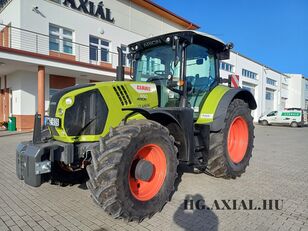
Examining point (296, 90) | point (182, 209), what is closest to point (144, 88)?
point (182, 209)

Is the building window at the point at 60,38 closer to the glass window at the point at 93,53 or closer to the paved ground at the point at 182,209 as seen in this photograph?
the glass window at the point at 93,53

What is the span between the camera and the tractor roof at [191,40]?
14.8ft

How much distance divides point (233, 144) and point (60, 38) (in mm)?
14316

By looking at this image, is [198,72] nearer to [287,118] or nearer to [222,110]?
[222,110]

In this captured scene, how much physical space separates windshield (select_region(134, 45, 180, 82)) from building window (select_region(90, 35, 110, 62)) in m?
13.7

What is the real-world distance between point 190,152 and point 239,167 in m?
1.83

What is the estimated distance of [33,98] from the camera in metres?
16.2

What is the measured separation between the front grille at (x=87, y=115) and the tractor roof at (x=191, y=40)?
5.52 ft

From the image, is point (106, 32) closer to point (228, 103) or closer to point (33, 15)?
point (33, 15)

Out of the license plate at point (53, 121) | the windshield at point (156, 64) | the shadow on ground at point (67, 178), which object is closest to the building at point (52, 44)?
the windshield at point (156, 64)

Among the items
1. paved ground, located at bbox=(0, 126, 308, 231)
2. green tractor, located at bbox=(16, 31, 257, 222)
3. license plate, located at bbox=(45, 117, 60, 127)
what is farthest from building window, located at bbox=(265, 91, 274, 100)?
license plate, located at bbox=(45, 117, 60, 127)

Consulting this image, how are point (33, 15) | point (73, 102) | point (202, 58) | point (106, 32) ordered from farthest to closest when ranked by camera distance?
point (106, 32) → point (33, 15) → point (202, 58) → point (73, 102)

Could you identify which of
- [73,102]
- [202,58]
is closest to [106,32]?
[202,58]

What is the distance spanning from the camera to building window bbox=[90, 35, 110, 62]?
18547 mm
